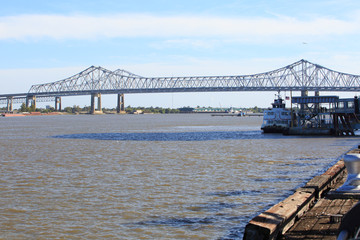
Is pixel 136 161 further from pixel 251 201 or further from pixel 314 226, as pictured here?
pixel 314 226

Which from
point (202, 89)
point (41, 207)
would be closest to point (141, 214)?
point (41, 207)

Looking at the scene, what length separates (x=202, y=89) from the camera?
19500cm

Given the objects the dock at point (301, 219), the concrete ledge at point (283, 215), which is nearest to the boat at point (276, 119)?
the concrete ledge at point (283, 215)

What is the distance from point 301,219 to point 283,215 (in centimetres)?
134

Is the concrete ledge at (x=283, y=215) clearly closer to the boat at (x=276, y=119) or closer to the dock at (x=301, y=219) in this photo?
the dock at (x=301, y=219)

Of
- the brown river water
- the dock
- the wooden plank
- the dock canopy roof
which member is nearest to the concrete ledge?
the dock

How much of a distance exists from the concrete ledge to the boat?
1931 inches

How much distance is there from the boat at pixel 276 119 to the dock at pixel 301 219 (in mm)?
50635

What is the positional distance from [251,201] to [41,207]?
20.5 feet

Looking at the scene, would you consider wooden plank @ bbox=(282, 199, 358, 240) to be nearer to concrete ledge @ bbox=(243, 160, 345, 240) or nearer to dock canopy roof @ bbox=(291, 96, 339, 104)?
concrete ledge @ bbox=(243, 160, 345, 240)

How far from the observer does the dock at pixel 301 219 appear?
7910mm

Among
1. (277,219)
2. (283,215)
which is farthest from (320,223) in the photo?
(277,219)

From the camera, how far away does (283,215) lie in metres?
8.71

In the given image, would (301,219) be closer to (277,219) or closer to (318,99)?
(277,219)
